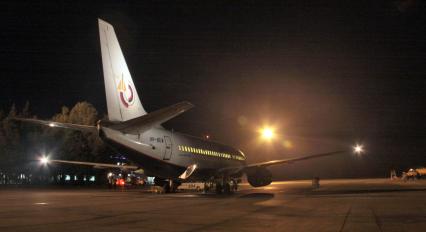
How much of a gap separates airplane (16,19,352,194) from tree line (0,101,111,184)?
32.2 metres

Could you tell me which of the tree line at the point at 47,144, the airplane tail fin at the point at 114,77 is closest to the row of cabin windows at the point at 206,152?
the airplane tail fin at the point at 114,77

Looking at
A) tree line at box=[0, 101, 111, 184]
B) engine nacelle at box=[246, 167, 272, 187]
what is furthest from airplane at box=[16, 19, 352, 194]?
tree line at box=[0, 101, 111, 184]

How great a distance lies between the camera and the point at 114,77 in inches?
1115

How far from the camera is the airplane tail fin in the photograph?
2793 centimetres

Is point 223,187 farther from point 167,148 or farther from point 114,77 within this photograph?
point 114,77

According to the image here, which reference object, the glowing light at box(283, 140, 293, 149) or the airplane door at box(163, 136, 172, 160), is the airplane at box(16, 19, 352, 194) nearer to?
the airplane door at box(163, 136, 172, 160)

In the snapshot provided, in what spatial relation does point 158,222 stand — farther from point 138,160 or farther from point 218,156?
point 218,156

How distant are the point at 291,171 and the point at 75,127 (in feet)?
252

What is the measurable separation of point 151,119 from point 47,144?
47.2 meters

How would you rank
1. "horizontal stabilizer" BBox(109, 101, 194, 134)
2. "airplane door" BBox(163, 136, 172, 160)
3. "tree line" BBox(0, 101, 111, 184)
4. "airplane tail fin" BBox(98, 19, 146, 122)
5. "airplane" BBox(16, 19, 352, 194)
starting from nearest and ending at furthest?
"horizontal stabilizer" BBox(109, 101, 194, 134)
"airplane" BBox(16, 19, 352, 194)
"airplane tail fin" BBox(98, 19, 146, 122)
"airplane door" BBox(163, 136, 172, 160)
"tree line" BBox(0, 101, 111, 184)

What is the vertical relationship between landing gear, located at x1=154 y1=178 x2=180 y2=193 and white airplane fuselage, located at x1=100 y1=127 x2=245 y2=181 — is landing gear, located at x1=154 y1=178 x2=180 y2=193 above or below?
below

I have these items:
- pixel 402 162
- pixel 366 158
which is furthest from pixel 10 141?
pixel 402 162

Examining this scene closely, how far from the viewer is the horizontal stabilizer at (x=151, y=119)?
73.5ft

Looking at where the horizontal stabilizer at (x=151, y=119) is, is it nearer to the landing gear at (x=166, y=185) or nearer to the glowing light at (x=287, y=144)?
the landing gear at (x=166, y=185)
